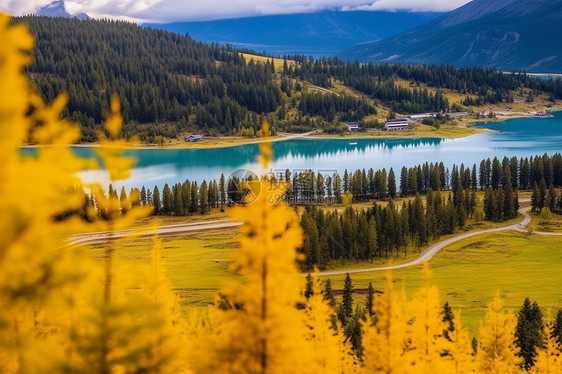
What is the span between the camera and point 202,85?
536ft

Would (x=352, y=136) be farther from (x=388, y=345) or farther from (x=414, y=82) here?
(x=388, y=345)

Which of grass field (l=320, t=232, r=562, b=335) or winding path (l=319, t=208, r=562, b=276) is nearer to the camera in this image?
grass field (l=320, t=232, r=562, b=335)

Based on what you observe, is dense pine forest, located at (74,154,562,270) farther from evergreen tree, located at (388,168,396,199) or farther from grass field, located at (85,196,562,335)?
grass field, located at (85,196,562,335)

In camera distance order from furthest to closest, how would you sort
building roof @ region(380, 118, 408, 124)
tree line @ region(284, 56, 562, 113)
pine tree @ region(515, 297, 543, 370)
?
tree line @ region(284, 56, 562, 113) → building roof @ region(380, 118, 408, 124) → pine tree @ region(515, 297, 543, 370)

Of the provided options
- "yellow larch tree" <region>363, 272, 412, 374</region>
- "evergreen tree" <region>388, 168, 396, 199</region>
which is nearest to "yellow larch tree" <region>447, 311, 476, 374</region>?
"yellow larch tree" <region>363, 272, 412, 374</region>

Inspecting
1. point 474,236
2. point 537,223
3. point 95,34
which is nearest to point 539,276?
point 474,236

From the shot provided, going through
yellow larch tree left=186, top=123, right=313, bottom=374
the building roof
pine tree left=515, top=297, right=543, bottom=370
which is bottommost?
pine tree left=515, top=297, right=543, bottom=370

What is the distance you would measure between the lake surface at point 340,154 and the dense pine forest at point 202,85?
521 inches

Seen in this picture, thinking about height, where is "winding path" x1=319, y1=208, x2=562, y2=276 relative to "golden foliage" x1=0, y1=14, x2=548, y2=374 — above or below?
below

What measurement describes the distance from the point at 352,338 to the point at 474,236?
3554 centimetres

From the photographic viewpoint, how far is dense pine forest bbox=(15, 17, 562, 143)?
144 meters

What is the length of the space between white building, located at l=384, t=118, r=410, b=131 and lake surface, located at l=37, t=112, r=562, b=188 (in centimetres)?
1012

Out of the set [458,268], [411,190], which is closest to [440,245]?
[458,268]

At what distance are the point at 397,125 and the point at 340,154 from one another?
34.5 m
